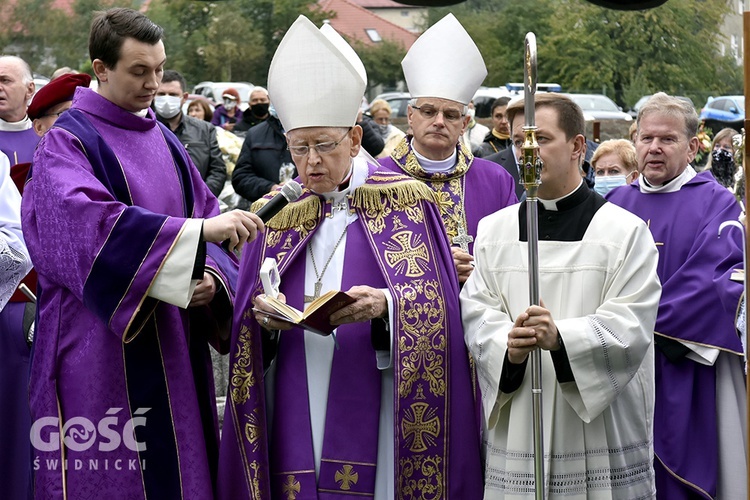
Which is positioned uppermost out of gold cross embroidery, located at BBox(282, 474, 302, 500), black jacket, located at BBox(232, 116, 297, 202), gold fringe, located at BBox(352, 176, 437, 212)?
black jacket, located at BBox(232, 116, 297, 202)

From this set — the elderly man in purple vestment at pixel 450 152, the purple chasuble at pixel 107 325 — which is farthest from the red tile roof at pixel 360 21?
the purple chasuble at pixel 107 325

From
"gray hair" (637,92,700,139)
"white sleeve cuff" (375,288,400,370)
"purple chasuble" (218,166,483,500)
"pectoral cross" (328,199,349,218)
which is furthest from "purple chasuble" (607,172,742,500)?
"pectoral cross" (328,199,349,218)

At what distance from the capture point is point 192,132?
909 cm

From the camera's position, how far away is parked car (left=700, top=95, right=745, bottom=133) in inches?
776

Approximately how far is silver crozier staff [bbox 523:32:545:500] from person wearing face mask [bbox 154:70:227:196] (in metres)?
5.29

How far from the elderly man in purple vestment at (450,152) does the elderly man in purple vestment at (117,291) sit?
1276 mm

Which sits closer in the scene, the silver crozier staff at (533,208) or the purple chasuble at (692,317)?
the silver crozier staff at (533,208)

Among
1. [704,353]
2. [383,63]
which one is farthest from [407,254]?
[383,63]

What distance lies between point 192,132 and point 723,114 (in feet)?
49.3

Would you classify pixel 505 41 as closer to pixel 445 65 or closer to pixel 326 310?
pixel 445 65

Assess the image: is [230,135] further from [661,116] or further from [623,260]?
[623,260]

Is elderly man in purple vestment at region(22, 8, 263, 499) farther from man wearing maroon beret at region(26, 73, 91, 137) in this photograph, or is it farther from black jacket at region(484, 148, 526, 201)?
black jacket at region(484, 148, 526, 201)

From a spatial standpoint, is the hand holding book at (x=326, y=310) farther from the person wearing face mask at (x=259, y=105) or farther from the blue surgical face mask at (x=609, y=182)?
the person wearing face mask at (x=259, y=105)

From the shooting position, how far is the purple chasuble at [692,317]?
5273 millimetres
